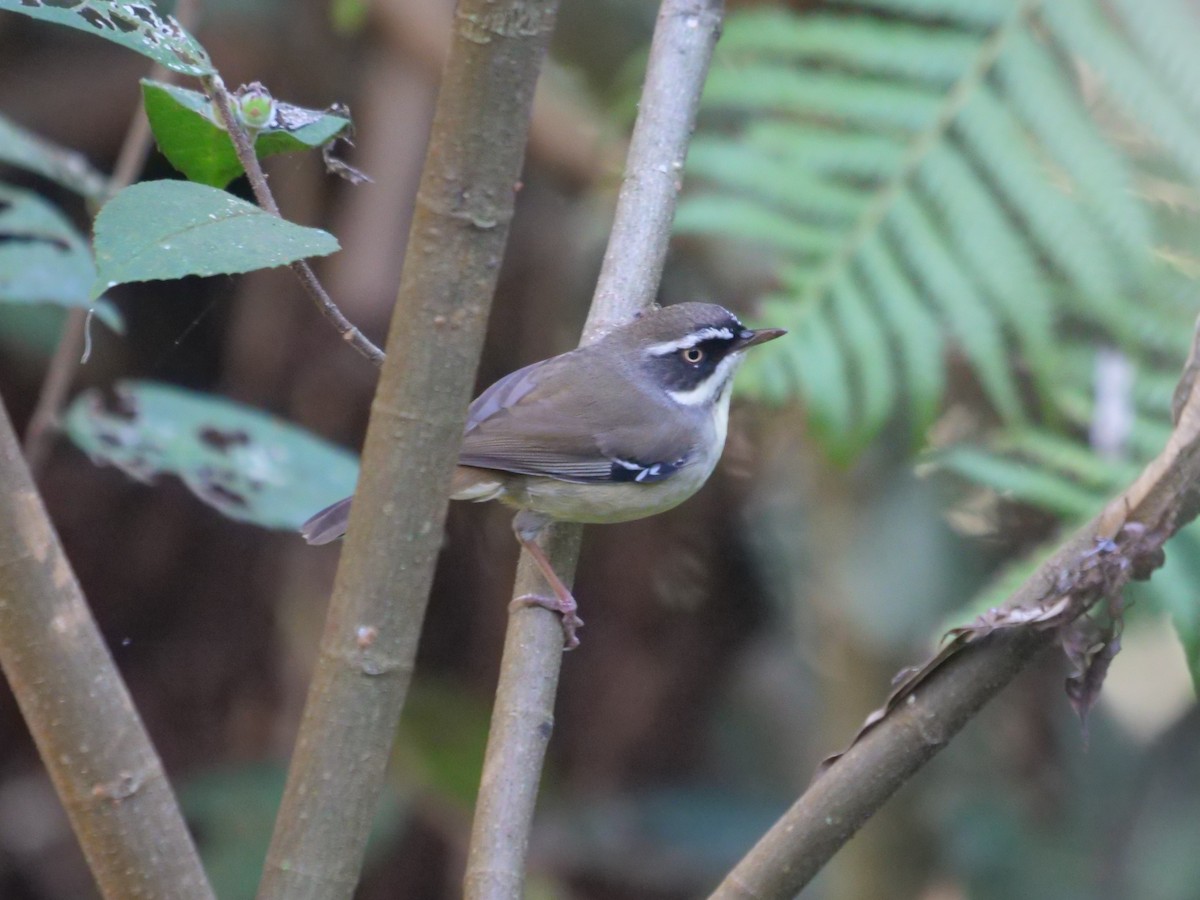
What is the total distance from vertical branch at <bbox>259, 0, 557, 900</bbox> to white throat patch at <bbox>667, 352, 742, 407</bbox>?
2.13 meters

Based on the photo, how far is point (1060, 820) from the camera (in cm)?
394

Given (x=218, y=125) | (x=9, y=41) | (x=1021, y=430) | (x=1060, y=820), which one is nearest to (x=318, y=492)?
(x=218, y=125)

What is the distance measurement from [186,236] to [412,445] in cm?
30

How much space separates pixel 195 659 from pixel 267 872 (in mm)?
3495

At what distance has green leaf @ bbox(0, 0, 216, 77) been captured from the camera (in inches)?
52.1

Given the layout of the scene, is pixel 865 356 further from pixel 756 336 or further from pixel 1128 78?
pixel 1128 78

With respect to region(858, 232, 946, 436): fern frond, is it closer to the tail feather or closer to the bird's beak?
the bird's beak

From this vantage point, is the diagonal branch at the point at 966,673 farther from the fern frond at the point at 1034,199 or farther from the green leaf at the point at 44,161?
the fern frond at the point at 1034,199

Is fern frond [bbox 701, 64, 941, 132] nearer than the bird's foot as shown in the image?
No

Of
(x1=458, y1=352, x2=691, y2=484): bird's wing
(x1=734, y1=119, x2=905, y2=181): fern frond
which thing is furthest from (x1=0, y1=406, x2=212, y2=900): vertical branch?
(x1=734, y1=119, x2=905, y2=181): fern frond

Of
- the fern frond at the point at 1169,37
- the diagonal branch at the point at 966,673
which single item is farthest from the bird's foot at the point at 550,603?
the fern frond at the point at 1169,37

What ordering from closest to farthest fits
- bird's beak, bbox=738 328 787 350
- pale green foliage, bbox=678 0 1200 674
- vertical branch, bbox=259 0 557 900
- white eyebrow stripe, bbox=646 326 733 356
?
vertical branch, bbox=259 0 557 900 → bird's beak, bbox=738 328 787 350 → white eyebrow stripe, bbox=646 326 733 356 → pale green foliage, bbox=678 0 1200 674

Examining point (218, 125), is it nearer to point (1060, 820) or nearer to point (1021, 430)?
point (1021, 430)

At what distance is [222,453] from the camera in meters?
2.82
